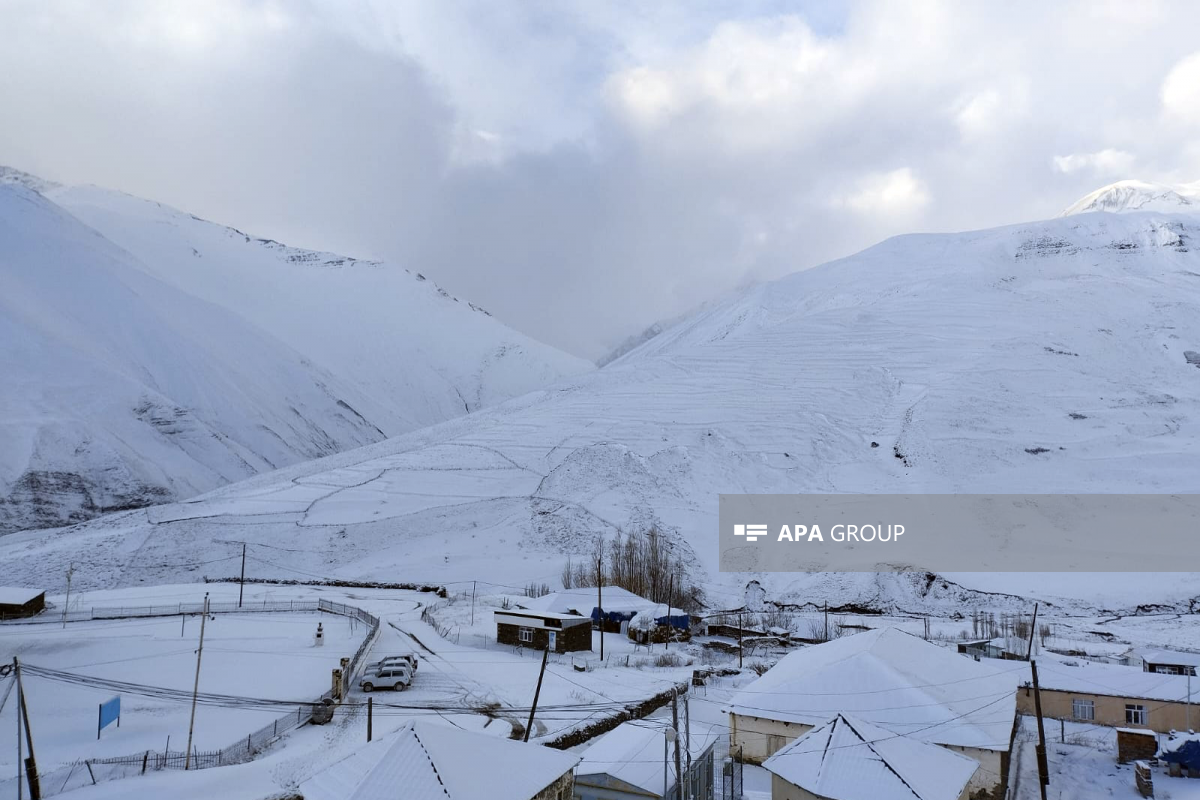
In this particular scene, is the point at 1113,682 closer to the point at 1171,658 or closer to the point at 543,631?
the point at 1171,658

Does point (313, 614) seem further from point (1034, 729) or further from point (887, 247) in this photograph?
point (887, 247)

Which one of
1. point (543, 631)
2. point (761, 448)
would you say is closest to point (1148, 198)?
point (761, 448)

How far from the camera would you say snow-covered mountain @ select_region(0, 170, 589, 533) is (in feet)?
242

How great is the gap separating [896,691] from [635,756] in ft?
24.5

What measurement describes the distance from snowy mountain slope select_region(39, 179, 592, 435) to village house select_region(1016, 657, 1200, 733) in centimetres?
12353

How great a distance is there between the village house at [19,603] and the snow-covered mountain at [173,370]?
1439 inches

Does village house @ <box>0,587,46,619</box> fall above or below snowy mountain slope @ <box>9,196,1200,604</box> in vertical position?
below

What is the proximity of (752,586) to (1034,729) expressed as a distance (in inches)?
855

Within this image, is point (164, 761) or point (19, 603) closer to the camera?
point (164, 761)

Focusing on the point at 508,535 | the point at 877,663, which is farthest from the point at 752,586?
the point at 877,663

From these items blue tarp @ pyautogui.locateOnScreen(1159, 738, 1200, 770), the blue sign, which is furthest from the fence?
blue tarp @ pyautogui.locateOnScreen(1159, 738, 1200, 770)

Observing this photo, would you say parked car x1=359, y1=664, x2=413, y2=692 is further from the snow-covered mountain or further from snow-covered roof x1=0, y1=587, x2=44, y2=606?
the snow-covered mountain

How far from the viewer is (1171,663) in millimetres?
26422

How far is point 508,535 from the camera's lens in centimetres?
5294
